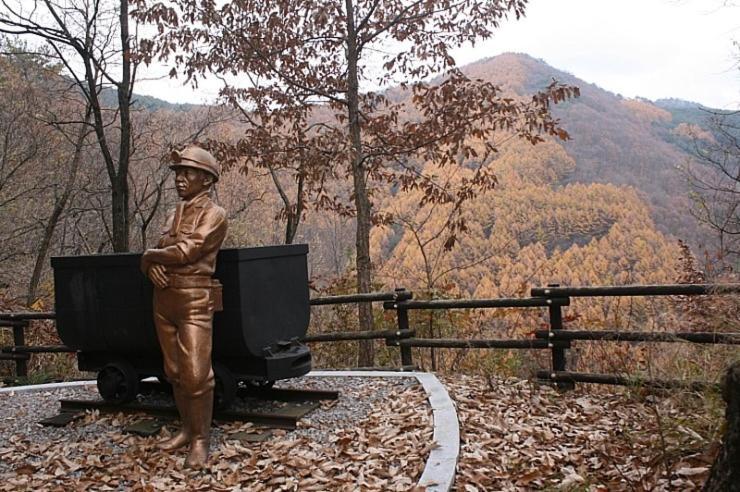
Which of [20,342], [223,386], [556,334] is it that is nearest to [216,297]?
[223,386]

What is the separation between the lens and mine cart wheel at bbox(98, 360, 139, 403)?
5.96m

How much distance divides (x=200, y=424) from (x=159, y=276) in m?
1.21

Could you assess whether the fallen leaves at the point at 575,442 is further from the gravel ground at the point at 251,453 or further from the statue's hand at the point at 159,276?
the statue's hand at the point at 159,276

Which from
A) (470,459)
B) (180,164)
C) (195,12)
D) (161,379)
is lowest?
(470,459)

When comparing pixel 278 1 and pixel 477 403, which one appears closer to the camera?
pixel 477 403

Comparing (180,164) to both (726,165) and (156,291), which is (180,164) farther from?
(726,165)

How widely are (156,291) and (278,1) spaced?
5.41m

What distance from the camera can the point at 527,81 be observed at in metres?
26.0

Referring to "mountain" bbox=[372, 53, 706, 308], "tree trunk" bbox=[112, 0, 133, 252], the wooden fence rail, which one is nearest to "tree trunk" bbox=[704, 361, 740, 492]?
the wooden fence rail

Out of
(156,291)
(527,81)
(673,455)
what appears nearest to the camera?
(673,455)

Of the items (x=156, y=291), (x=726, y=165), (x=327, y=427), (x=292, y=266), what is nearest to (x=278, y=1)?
(x=292, y=266)

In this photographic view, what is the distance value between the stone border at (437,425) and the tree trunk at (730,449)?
5.45ft

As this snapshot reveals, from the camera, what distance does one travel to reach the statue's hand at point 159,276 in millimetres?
4875

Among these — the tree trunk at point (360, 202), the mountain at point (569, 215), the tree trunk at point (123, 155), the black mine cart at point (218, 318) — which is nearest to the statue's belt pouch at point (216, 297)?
the black mine cart at point (218, 318)
